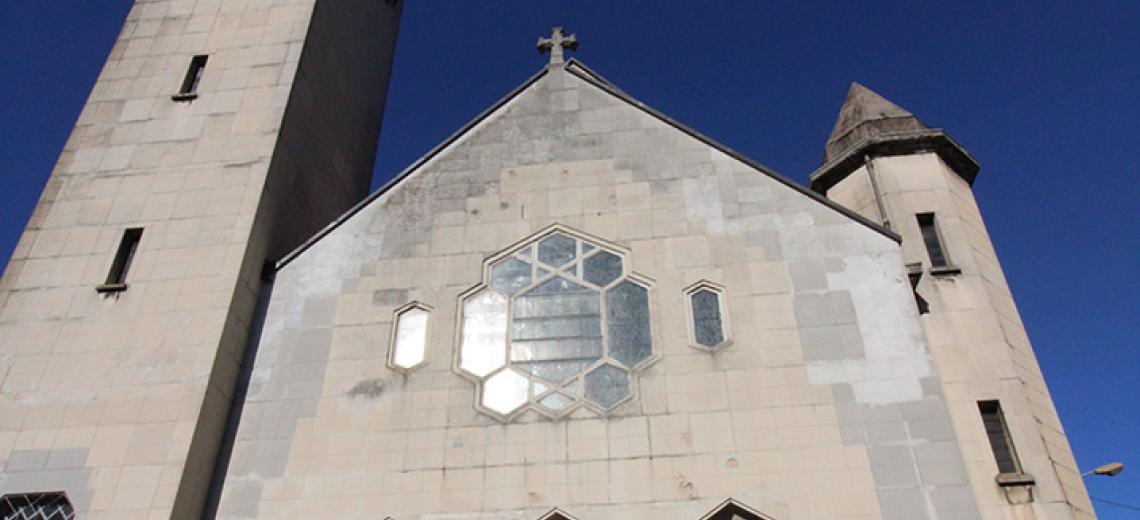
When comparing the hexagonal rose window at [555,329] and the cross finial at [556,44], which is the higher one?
the cross finial at [556,44]

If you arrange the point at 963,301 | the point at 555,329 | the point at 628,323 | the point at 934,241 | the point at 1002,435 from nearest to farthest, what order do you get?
the point at 1002,435 → the point at 628,323 → the point at 555,329 → the point at 963,301 → the point at 934,241

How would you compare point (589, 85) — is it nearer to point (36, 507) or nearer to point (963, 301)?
point (963, 301)

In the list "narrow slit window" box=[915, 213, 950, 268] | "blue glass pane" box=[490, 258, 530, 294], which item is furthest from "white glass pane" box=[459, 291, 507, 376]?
"narrow slit window" box=[915, 213, 950, 268]

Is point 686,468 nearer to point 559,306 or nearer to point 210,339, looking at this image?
point 559,306

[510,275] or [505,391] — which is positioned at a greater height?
[510,275]

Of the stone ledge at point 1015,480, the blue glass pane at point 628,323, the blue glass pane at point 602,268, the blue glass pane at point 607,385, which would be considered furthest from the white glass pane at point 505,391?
the stone ledge at point 1015,480

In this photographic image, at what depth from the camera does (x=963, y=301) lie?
1362cm

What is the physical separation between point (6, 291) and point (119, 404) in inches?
128

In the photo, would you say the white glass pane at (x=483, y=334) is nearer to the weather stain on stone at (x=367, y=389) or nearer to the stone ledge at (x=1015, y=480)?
the weather stain on stone at (x=367, y=389)

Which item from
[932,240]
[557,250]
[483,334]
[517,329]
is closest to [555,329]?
[517,329]

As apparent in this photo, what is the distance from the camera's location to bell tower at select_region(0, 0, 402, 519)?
11805 millimetres

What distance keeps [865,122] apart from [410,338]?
9.67 meters

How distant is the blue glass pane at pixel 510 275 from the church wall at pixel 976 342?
20.8 feet

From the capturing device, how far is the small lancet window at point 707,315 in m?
12.6
